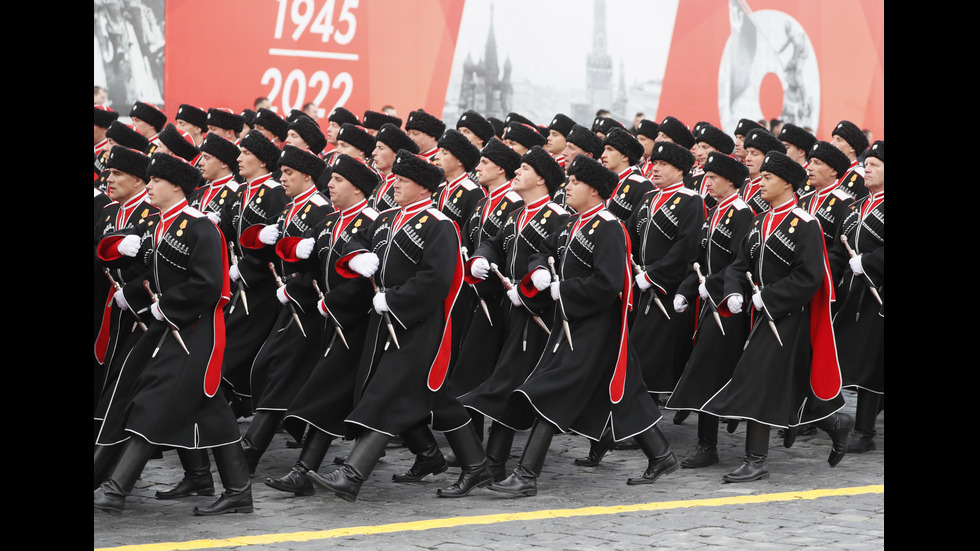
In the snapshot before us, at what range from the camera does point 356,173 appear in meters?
7.38

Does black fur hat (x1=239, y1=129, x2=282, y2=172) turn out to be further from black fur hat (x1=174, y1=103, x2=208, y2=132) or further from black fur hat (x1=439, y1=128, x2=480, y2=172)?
black fur hat (x1=174, y1=103, x2=208, y2=132)

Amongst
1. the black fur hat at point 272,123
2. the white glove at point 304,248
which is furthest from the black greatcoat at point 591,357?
the black fur hat at point 272,123

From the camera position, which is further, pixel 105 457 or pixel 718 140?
pixel 718 140

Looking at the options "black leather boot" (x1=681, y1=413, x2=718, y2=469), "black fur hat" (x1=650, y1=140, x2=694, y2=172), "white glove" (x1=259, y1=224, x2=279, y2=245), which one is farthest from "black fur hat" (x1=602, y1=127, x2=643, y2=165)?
"white glove" (x1=259, y1=224, x2=279, y2=245)

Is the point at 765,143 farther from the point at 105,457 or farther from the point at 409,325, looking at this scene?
the point at 105,457

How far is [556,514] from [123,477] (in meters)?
1.95

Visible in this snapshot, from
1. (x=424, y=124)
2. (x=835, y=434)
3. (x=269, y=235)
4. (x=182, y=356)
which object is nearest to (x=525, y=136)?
(x=424, y=124)

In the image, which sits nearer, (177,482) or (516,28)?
(177,482)

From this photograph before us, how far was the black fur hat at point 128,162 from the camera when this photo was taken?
7359mm

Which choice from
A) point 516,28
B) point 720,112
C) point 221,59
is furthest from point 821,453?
point 720,112

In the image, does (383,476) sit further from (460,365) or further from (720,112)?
(720,112)
